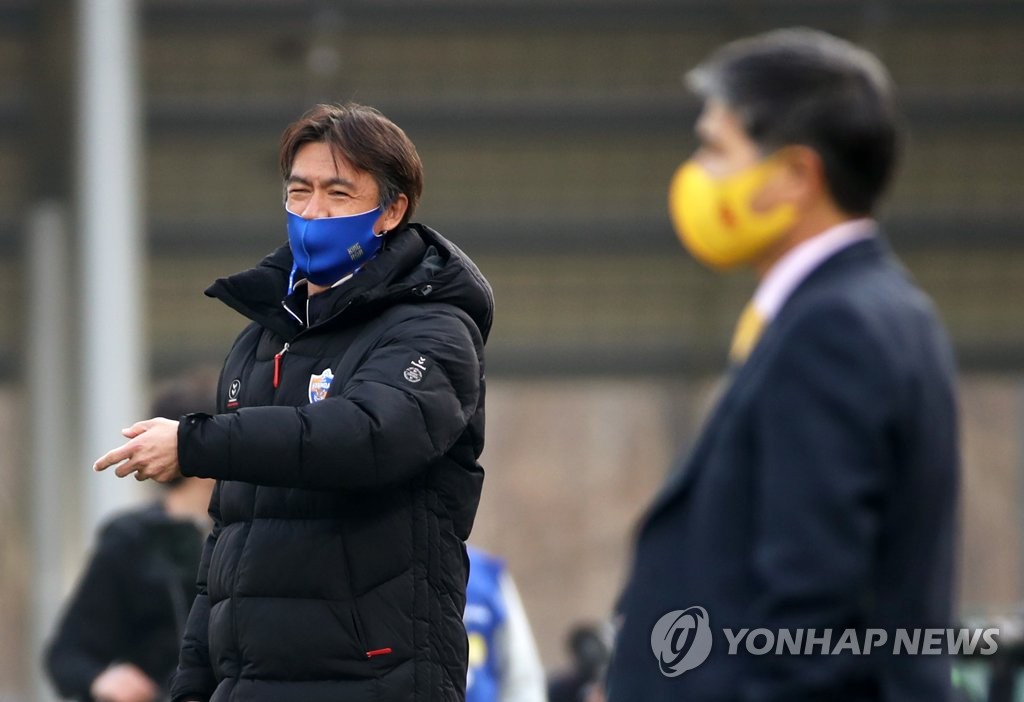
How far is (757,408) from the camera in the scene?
2539 mm

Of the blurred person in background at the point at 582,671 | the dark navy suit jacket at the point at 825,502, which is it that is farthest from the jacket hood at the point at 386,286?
the blurred person in background at the point at 582,671

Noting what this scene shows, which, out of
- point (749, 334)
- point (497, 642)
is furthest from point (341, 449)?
point (497, 642)

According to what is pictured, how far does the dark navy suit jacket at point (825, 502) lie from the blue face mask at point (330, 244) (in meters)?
1.25

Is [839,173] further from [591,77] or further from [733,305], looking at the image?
[733,305]

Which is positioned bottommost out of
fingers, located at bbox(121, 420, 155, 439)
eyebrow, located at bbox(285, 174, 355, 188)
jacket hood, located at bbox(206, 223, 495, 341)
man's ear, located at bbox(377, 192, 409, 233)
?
fingers, located at bbox(121, 420, 155, 439)

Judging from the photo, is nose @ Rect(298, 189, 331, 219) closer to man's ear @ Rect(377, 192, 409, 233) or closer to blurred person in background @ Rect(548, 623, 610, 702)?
man's ear @ Rect(377, 192, 409, 233)

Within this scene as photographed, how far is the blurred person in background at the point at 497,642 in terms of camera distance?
626 cm

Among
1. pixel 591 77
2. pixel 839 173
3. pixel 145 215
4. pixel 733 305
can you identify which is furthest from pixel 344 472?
pixel 733 305

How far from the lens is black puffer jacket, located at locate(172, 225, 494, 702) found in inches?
132

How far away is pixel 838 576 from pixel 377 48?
12779 millimetres

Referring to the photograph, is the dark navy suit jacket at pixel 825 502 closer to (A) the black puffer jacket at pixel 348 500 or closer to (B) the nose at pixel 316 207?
(A) the black puffer jacket at pixel 348 500

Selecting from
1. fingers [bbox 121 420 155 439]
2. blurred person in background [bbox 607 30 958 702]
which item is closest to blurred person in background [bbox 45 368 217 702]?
fingers [bbox 121 420 155 439]

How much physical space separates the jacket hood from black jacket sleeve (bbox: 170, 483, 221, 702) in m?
0.37

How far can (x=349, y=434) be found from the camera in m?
3.35
